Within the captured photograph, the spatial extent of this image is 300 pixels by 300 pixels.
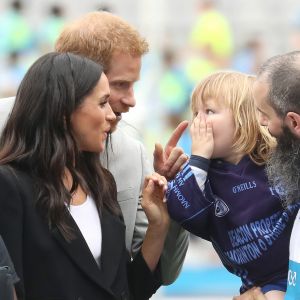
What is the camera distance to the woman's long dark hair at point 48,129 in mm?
3438

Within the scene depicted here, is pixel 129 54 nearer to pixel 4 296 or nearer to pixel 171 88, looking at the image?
pixel 4 296

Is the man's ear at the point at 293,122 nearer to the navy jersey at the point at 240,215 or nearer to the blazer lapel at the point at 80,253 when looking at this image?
the navy jersey at the point at 240,215

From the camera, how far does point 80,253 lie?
3443mm

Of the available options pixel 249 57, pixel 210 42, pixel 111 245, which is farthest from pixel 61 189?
pixel 249 57

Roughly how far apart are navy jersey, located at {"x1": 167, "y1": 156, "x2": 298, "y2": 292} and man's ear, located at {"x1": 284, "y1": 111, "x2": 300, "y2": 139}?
29cm

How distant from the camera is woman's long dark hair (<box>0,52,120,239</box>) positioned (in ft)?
11.3

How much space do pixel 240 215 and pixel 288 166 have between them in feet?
0.91

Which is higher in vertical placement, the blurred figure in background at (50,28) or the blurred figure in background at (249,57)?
the blurred figure in background at (50,28)

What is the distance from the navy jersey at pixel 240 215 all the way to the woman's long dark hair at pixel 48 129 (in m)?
0.40

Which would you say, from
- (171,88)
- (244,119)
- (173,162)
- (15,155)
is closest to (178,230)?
(173,162)

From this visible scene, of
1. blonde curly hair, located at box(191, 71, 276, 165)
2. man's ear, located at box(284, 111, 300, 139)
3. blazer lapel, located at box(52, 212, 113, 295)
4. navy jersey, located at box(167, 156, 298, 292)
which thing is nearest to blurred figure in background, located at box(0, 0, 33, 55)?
blonde curly hair, located at box(191, 71, 276, 165)

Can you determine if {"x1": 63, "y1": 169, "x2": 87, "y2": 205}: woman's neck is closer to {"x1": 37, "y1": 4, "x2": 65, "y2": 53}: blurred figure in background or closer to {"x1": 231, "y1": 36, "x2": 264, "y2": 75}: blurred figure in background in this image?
{"x1": 37, "y1": 4, "x2": 65, "y2": 53}: blurred figure in background

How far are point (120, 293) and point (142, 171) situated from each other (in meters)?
0.67

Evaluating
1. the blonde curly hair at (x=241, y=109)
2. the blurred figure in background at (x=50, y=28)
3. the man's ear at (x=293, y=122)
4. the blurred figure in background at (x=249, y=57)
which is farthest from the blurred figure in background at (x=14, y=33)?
the man's ear at (x=293, y=122)
